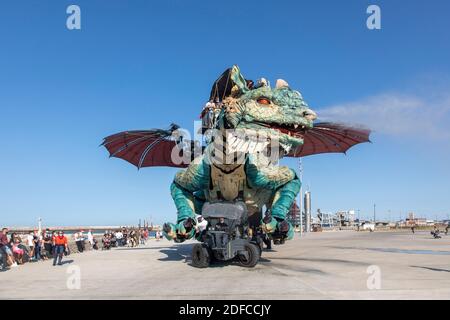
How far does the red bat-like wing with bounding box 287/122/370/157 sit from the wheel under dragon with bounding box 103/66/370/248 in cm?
287

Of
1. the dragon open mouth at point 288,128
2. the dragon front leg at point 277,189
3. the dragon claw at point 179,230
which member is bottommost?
the dragon claw at point 179,230

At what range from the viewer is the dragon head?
13.8 metres

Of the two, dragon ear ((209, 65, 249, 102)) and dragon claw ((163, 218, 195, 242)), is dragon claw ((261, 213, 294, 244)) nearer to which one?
dragon claw ((163, 218, 195, 242))

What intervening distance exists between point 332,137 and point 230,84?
21.2 ft

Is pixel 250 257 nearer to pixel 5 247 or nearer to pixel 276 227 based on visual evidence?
pixel 276 227

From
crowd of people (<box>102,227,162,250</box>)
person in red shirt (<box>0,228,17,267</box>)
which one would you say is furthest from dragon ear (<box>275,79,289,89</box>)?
crowd of people (<box>102,227,162,250</box>)

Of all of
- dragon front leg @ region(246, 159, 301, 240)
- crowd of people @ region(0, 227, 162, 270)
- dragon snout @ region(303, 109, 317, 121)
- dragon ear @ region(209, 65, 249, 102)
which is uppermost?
dragon ear @ region(209, 65, 249, 102)

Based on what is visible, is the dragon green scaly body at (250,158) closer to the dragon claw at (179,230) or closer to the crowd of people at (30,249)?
the dragon claw at (179,230)

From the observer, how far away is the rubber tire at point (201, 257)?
546 inches

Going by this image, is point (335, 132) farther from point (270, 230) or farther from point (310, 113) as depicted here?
point (270, 230)

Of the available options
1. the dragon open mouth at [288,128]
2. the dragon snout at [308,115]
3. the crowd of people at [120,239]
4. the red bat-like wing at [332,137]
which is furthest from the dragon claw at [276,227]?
the crowd of people at [120,239]

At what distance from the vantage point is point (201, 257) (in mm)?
13914
